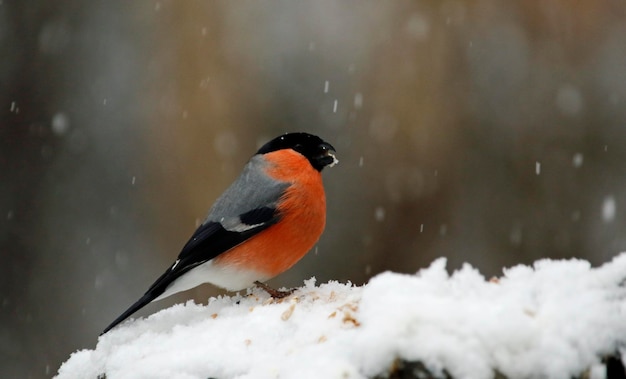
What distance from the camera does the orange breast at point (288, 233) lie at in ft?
13.0

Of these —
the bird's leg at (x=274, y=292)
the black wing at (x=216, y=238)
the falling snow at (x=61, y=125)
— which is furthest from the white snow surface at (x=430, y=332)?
the falling snow at (x=61, y=125)

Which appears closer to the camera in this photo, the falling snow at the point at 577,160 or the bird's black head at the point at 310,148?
the bird's black head at the point at 310,148

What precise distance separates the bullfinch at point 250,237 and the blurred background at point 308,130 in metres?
3.77

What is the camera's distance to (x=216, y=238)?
3949 millimetres

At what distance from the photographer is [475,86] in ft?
26.3

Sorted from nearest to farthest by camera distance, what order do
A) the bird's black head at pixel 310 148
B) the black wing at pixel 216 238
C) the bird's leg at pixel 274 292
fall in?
1. the bird's leg at pixel 274 292
2. the black wing at pixel 216 238
3. the bird's black head at pixel 310 148

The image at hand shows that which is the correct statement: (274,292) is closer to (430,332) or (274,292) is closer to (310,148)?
(310,148)

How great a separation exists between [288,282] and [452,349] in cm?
577

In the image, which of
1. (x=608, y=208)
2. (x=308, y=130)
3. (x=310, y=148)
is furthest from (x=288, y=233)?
(x=608, y=208)

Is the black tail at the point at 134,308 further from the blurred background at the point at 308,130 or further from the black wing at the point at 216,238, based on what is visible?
the blurred background at the point at 308,130

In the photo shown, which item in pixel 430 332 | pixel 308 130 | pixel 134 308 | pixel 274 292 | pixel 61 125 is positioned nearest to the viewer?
pixel 430 332

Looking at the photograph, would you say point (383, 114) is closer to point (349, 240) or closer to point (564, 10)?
point (349, 240)

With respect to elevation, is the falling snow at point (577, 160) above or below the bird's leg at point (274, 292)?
below

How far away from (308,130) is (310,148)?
3564 millimetres
